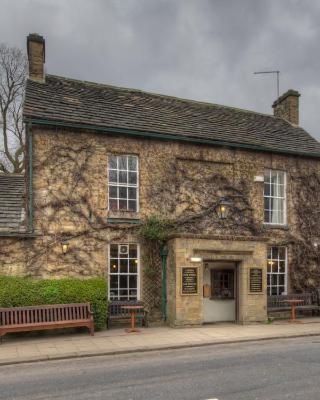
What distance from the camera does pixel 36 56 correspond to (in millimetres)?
16266

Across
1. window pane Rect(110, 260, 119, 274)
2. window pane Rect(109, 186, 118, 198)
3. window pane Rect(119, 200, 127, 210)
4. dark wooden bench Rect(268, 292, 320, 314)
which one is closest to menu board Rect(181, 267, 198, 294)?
window pane Rect(110, 260, 119, 274)

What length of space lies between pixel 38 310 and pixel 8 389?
4.87m

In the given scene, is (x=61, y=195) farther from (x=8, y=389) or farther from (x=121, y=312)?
(x=8, y=389)

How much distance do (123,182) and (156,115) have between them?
339 cm

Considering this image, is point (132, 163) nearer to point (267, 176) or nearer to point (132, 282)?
point (132, 282)

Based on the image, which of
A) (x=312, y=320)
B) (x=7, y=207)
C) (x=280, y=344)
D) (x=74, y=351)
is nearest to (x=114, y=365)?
(x=74, y=351)

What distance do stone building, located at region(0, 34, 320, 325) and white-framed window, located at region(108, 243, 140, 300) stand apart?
0.12 ft

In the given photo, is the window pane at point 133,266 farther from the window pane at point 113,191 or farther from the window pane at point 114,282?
the window pane at point 113,191

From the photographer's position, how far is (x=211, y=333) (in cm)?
1244

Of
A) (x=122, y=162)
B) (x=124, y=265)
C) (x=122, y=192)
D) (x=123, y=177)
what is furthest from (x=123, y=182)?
(x=124, y=265)

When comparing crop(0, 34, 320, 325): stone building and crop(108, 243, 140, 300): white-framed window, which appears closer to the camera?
crop(0, 34, 320, 325): stone building

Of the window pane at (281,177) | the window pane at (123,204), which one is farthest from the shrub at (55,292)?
the window pane at (281,177)

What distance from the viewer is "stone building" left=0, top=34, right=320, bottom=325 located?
13.6m

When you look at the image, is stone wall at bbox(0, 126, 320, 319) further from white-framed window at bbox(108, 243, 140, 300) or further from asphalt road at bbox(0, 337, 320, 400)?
asphalt road at bbox(0, 337, 320, 400)
